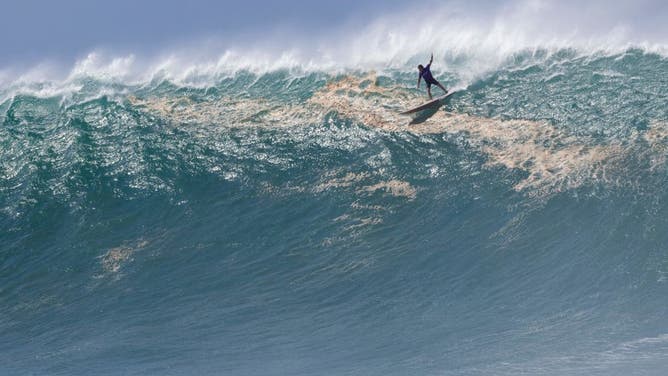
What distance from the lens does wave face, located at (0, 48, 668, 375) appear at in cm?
1288

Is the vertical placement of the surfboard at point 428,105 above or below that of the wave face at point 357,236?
above

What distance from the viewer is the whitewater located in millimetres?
12891

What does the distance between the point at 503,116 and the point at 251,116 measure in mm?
6422

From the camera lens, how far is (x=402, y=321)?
12.9 metres

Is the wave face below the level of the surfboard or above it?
below

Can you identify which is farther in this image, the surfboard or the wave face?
the surfboard

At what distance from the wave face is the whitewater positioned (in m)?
0.04

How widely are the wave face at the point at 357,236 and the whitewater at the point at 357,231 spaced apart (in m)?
0.04

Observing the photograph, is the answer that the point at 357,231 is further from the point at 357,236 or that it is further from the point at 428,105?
the point at 428,105

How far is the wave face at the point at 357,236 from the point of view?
42.3 feet

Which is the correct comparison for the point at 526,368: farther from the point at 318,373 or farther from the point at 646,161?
the point at 646,161

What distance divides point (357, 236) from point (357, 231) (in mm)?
140

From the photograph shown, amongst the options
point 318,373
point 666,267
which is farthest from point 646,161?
point 318,373

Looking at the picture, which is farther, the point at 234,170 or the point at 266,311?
the point at 234,170
